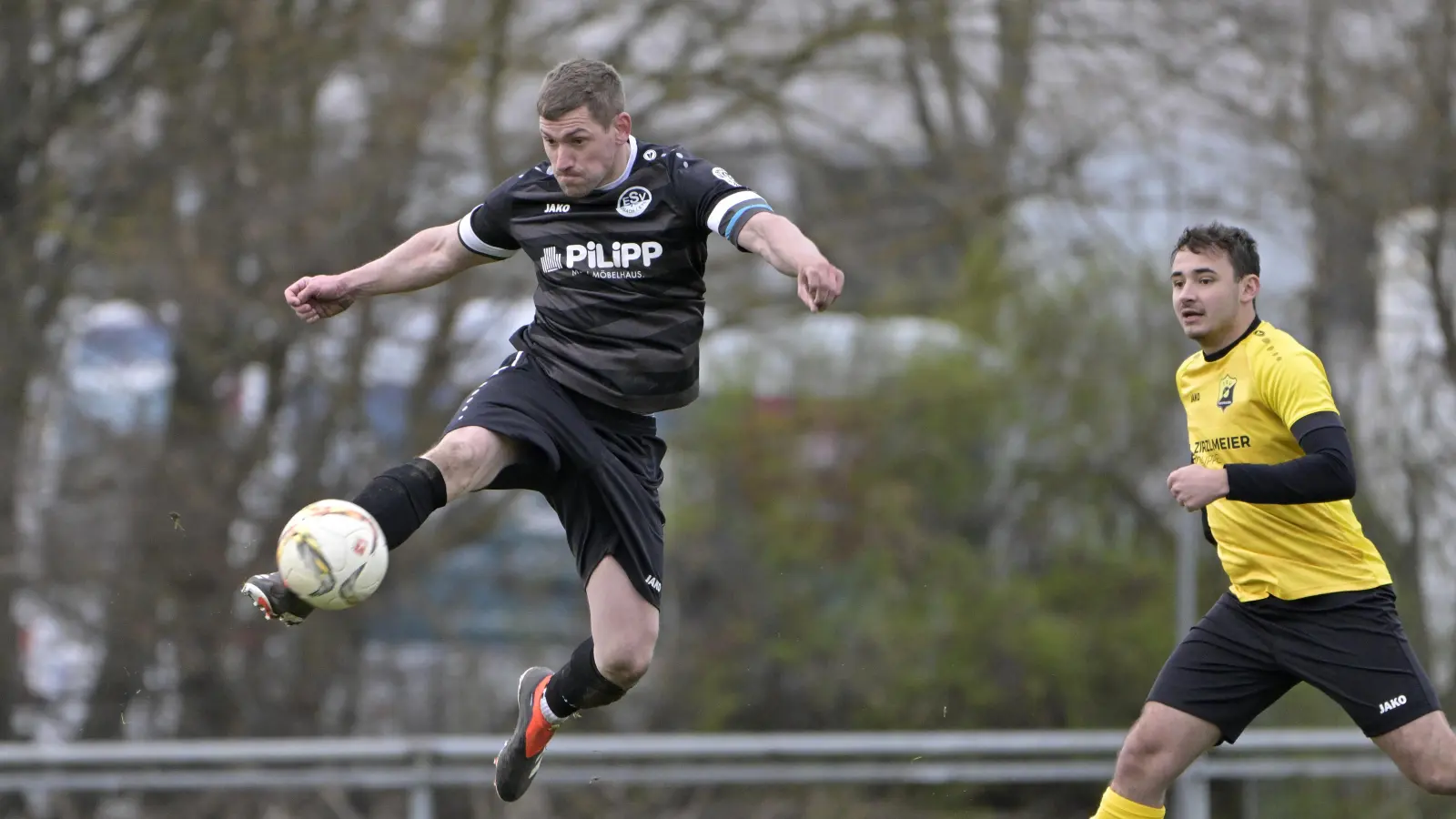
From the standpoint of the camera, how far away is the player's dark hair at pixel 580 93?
5.32 metres

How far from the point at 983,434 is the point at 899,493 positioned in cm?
75

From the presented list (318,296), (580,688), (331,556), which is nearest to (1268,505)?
(580,688)

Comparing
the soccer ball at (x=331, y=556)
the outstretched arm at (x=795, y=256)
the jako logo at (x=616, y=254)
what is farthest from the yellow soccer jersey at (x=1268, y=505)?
the soccer ball at (x=331, y=556)

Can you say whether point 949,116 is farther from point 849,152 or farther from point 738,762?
point 738,762

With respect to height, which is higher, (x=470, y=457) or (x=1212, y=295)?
(x=1212, y=295)

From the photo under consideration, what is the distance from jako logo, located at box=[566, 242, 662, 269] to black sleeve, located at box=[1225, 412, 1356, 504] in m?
1.90

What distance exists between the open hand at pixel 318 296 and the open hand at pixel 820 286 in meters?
1.80

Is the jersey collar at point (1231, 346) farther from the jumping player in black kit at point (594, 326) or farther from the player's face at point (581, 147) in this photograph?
the player's face at point (581, 147)

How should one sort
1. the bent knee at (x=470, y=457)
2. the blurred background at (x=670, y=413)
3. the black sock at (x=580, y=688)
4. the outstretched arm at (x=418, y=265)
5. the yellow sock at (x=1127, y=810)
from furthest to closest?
the blurred background at (x=670, y=413), the black sock at (x=580, y=688), the outstretched arm at (x=418, y=265), the yellow sock at (x=1127, y=810), the bent knee at (x=470, y=457)

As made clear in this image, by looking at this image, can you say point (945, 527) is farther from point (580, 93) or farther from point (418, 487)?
point (418, 487)

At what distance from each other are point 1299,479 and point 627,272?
7.05ft

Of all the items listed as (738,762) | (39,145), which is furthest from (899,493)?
(39,145)

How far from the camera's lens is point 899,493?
12547 mm

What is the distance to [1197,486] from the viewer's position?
15.7 feet
